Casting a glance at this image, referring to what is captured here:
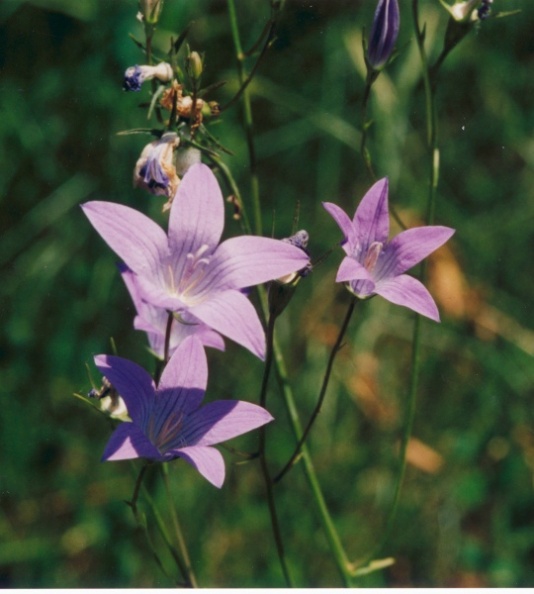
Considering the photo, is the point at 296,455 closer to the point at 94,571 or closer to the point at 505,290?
the point at 94,571

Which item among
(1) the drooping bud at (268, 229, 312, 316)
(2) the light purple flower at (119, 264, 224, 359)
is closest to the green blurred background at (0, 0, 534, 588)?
(2) the light purple flower at (119, 264, 224, 359)

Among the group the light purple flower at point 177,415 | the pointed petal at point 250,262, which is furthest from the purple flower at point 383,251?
the light purple flower at point 177,415

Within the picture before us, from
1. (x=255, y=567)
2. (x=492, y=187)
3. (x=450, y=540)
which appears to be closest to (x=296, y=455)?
(x=255, y=567)

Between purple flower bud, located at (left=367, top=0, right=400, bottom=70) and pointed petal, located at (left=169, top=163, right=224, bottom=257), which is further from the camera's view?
purple flower bud, located at (left=367, top=0, right=400, bottom=70)

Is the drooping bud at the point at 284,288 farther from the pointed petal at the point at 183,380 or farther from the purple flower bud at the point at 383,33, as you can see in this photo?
the purple flower bud at the point at 383,33

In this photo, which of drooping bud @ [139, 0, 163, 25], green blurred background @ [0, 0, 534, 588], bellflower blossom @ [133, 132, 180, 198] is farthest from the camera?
green blurred background @ [0, 0, 534, 588]

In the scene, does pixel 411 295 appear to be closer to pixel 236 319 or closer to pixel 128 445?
pixel 236 319

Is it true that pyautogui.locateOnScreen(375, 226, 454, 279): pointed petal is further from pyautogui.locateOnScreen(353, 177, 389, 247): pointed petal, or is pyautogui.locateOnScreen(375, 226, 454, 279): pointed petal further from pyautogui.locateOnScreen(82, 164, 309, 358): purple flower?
pyautogui.locateOnScreen(82, 164, 309, 358): purple flower
